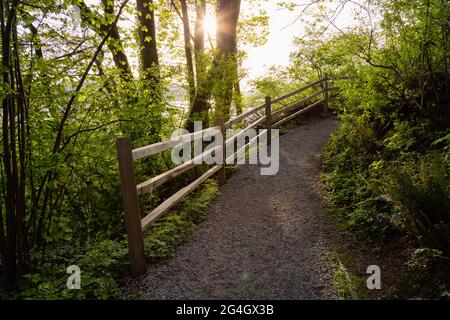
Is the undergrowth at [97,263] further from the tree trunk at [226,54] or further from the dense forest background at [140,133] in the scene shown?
the tree trunk at [226,54]

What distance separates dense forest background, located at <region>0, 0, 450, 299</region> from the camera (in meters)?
3.21

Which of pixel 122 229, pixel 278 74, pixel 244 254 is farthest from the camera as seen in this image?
pixel 278 74

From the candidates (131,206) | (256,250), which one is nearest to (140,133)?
(131,206)

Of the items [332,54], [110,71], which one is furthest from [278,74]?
[110,71]

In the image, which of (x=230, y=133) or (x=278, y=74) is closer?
(x=230, y=133)

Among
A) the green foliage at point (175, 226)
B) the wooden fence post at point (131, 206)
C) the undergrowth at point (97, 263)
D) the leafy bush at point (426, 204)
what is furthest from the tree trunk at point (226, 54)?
the leafy bush at point (426, 204)

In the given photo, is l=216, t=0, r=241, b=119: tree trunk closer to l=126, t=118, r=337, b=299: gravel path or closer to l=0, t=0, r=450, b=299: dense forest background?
l=0, t=0, r=450, b=299: dense forest background

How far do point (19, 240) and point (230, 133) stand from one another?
17.5 feet

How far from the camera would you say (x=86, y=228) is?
5016 mm

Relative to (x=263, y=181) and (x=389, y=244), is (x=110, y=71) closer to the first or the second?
(x=263, y=181)

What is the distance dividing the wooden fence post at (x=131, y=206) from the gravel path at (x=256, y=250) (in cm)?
19

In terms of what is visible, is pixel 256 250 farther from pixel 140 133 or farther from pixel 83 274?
pixel 140 133

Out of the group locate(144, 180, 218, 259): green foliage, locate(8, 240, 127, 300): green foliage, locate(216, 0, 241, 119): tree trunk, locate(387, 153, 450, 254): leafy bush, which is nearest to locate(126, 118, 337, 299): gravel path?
locate(144, 180, 218, 259): green foliage

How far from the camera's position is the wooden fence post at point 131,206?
129 inches
